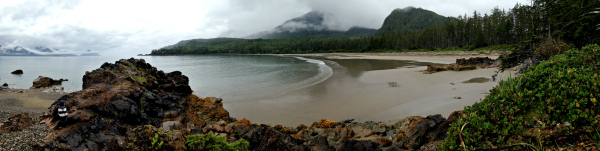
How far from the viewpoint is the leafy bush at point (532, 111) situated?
2.53 metres

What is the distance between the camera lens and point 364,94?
587 inches

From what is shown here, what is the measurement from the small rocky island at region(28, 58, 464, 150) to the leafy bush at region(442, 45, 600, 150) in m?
1.39

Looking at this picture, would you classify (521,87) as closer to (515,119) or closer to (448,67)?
(515,119)

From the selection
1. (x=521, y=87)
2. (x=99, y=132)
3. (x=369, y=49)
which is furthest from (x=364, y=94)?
(x=369, y=49)

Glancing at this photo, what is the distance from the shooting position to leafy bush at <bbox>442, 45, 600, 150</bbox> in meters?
2.53

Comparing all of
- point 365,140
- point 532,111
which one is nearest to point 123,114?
point 365,140

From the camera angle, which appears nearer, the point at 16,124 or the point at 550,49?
the point at 16,124

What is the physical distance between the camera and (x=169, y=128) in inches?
Answer: 280

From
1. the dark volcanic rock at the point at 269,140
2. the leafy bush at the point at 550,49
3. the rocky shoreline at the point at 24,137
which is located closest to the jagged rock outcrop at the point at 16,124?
the rocky shoreline at the point at 24,137

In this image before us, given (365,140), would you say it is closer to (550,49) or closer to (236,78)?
(550,49)

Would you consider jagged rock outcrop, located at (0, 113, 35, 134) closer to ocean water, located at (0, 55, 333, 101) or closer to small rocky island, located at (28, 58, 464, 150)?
small rocky island, located at (28, 58, 464, 150)

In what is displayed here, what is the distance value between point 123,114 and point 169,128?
166 cm

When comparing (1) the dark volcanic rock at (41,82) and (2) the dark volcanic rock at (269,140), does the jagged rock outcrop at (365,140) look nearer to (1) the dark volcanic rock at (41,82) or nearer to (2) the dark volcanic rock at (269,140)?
(2) the dark volcanic rock at (269,140)

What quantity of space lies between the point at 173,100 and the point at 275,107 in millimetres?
5242
